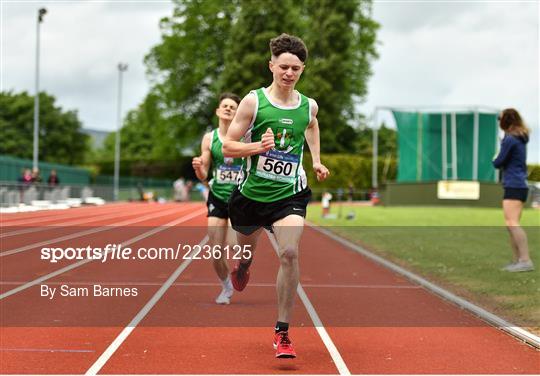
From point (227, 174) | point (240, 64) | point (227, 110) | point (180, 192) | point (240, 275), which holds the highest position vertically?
point (240, 64)

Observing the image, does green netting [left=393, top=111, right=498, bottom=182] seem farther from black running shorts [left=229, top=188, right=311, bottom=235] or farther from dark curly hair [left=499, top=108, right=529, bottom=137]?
black running shorts [left=229, top=188, right=311, bottom=235]

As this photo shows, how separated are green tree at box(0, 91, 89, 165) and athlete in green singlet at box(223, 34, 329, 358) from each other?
67199 millimetres

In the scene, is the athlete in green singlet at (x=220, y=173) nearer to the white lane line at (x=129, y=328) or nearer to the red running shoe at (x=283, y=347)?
the white lane line at (x=129, y=328)

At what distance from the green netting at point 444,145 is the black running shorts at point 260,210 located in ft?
131

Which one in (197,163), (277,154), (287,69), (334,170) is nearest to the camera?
(287,69)

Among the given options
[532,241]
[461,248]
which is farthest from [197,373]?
[532,241]

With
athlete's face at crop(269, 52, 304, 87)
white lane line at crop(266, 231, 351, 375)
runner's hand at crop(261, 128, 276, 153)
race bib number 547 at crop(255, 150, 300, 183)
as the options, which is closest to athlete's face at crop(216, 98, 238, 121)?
race bib number 547 at crop(255, 150, 300, 183)

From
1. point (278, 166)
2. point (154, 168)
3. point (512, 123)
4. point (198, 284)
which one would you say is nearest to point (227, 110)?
point (278, 166)

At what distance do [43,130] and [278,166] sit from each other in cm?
7505

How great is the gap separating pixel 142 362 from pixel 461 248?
1081 cm

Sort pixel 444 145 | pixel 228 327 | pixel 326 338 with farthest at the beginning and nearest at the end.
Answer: pixel 444 145 → pixel 228 327 → pixel 326 338

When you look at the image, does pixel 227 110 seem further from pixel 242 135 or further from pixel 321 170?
pixel 242 135

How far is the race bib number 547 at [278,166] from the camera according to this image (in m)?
5.60

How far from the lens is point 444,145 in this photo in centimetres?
4506
